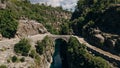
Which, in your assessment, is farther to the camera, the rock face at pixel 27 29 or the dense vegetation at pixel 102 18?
the rock face at pixel 27 29

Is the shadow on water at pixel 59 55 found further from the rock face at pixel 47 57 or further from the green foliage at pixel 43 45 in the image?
the green foliage at pixel 43 45

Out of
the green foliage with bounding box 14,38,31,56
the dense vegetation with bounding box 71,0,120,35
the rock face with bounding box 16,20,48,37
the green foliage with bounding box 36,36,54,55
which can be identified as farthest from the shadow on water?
the green foliage with bounding box 14,38,31,56

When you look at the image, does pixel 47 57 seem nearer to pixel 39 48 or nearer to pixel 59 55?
pixel 39 48

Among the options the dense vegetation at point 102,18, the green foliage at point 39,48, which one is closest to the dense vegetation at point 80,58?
the green foliage at point 39,48

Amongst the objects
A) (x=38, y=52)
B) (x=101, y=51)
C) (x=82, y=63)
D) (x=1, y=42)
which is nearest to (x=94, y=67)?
(x=82, y=63)

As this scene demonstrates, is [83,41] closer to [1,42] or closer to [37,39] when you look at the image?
[37,39]

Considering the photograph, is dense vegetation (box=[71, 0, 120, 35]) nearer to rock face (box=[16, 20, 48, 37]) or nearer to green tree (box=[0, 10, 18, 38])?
rock face (box=[16, 20, 48, 37])

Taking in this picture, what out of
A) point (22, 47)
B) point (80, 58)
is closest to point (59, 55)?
point (80, 58)
